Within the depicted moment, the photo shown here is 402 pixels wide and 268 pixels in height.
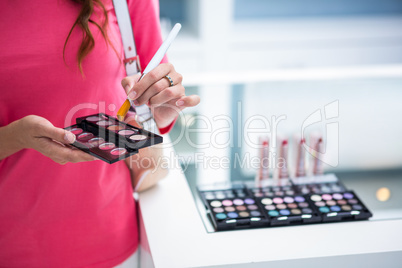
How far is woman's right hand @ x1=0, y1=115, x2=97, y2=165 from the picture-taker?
733 millimetres

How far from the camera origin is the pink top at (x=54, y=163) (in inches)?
32.5

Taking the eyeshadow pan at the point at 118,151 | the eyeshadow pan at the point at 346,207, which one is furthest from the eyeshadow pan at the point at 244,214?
the eyeshadow pan at the point at 118,151

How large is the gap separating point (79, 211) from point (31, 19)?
1.24 ft

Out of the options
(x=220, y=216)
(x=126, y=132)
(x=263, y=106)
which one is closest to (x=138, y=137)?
(x=126, y=132)

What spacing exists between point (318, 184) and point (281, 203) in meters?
0.14

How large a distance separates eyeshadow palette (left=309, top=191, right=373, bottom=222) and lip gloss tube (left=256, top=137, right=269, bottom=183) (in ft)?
0.43

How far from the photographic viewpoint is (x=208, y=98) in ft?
4.50

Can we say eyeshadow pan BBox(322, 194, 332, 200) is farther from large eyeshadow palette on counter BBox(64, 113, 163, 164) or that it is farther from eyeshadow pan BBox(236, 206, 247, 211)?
large eyeshadow palette on counter BBox(64, 113, 163, 164)

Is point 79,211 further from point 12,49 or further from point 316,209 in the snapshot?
point 316,209

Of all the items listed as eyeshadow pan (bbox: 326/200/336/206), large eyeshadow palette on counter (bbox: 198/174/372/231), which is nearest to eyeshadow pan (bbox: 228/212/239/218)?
large eyeshadow palette on counter (bbox: 198/174/372/231)

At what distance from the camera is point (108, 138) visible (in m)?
0.85

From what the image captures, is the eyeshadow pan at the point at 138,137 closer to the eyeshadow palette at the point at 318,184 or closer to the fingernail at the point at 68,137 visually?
the fingernail at the point at 68,137

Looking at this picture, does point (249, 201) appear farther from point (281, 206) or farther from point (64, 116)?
point (64, 116)

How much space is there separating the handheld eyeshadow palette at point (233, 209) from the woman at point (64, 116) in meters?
0.19
